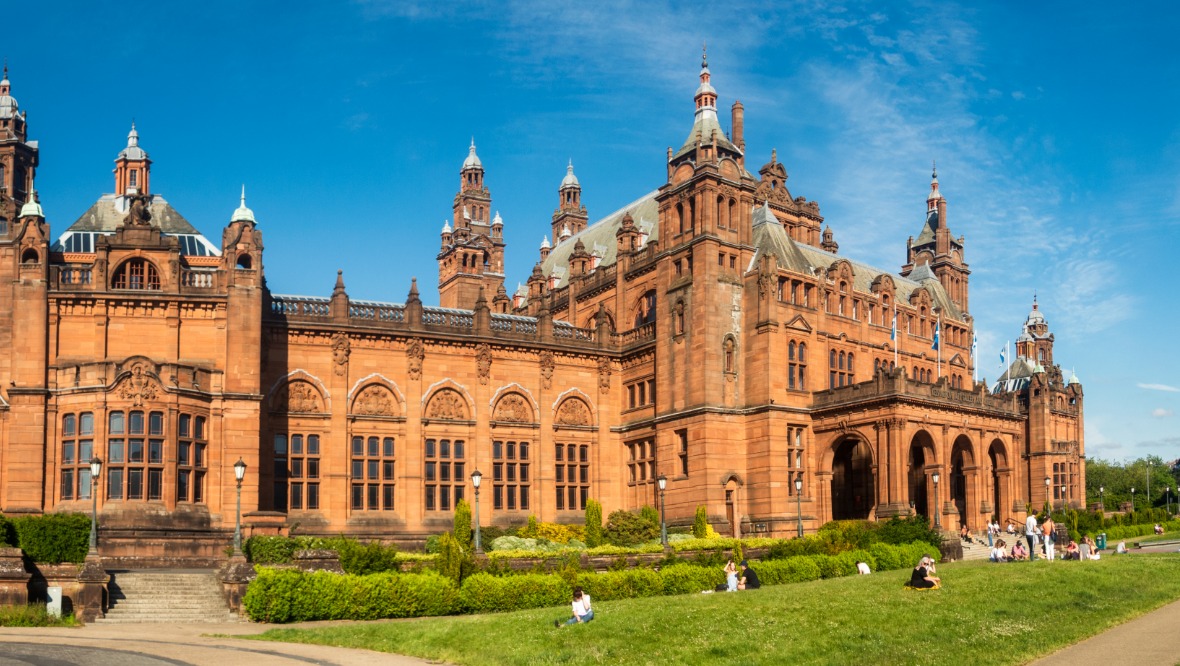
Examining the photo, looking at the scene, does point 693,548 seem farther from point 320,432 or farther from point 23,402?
point 23,402

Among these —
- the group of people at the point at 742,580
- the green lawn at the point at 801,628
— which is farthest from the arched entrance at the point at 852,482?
the green lawn at the point at 801,628

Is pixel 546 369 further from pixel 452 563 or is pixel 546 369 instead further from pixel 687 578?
pixel 452 563

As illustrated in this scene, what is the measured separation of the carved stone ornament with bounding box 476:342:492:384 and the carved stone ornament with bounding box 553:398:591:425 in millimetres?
4878

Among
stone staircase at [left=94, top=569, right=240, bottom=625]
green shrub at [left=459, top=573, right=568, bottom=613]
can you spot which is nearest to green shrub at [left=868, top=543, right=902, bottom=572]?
green shrub at [left=459, top=573, right=568, bottom=613]

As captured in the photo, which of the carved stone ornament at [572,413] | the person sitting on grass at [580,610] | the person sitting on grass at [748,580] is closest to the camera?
the person sitting on grass at [580,610]

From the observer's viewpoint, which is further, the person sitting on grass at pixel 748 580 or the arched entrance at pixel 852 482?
the arched entrance at pixel 852 482

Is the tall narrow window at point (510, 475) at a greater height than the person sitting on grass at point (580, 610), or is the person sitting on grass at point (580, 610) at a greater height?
the tall narrow window at point (510, 475)

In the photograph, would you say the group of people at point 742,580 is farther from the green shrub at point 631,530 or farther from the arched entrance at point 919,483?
the arched entrance at point 919,483

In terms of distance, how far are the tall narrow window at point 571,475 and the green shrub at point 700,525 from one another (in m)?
9.43

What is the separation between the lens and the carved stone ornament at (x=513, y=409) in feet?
196

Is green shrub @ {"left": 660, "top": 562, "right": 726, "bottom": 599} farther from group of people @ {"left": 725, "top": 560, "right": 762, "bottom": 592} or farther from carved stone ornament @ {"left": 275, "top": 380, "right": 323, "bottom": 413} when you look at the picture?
carved stone ornament @ {"left": 275, "top": 380, "right": 323, "bottom": 413}

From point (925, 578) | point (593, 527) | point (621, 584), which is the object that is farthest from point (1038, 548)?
point (621, 584)

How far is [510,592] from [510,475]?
2382cm

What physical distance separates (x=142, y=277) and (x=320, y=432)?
10.8 m
